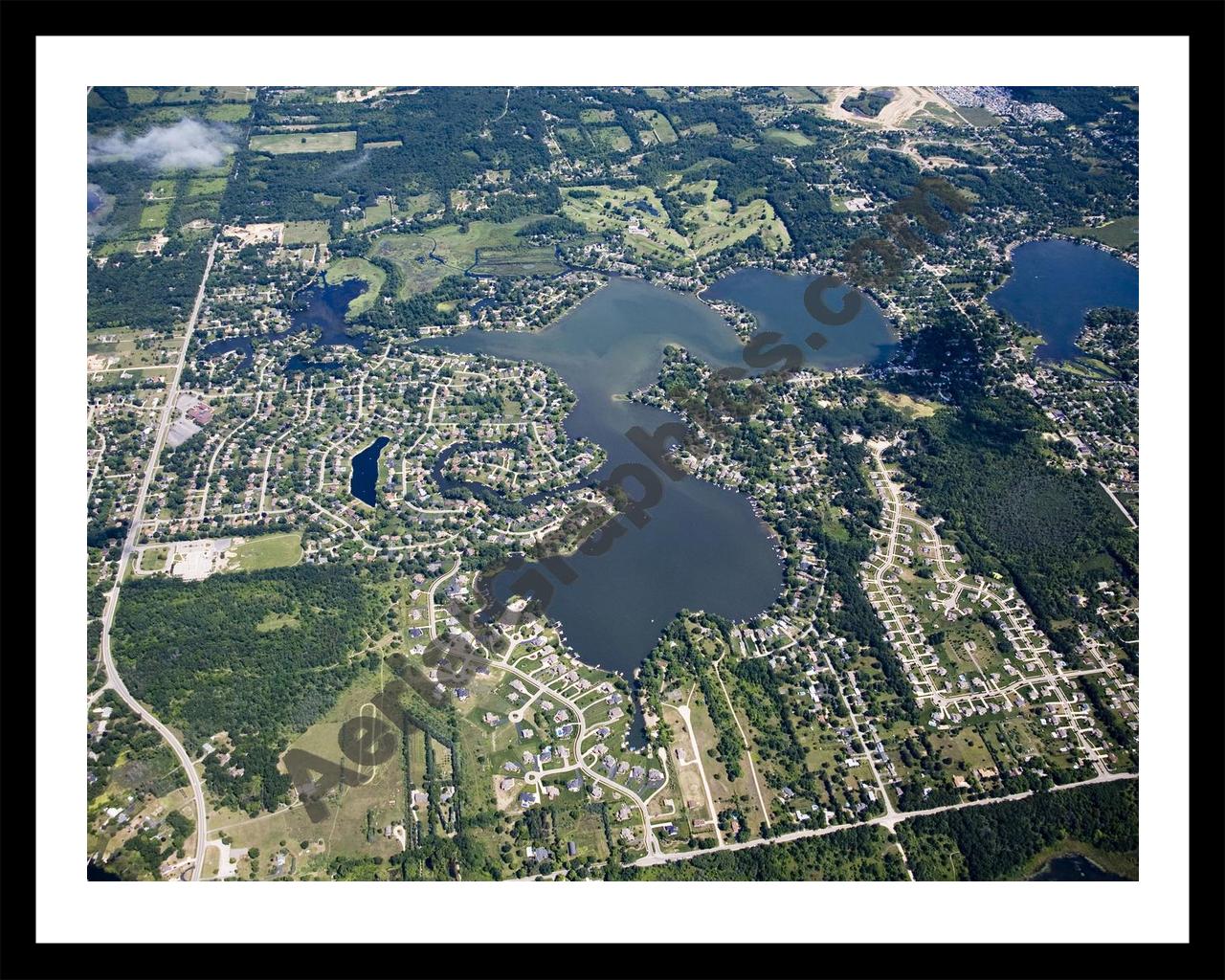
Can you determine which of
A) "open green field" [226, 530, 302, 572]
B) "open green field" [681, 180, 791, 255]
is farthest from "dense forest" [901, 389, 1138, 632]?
"open green field" [226, 530, 302, 572]

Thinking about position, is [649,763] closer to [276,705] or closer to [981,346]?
[276,705]

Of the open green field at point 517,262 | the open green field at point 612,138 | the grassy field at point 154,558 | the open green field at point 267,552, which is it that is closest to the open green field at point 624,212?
the open green field at point 517,262

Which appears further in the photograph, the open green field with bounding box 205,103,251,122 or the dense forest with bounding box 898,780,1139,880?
the open green field with bounding box 205,103,251,122

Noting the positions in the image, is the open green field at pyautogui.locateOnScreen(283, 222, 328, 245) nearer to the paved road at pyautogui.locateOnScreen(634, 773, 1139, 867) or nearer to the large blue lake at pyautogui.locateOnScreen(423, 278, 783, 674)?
the large blue lake at pyautogui.locateOnScreen(423, 278, 783, 674)

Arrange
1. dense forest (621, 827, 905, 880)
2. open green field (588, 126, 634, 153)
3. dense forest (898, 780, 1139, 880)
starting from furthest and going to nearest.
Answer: open green field (588, 126, 634, 153)
dense forest (898, 780, 1139, 880)
dense forest (621, 827, 905, 880)

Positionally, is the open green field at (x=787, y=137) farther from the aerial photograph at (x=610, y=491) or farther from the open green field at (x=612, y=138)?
the open green field at (x=612, y=138)

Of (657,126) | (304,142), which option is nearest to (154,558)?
(304,142)

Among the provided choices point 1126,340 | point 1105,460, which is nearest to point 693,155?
point 1126,340
